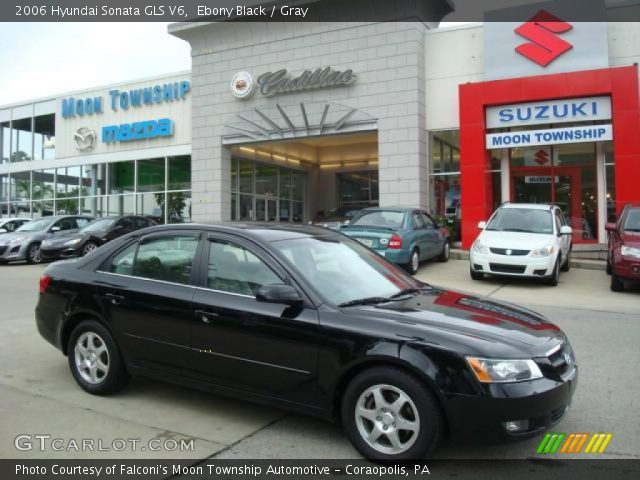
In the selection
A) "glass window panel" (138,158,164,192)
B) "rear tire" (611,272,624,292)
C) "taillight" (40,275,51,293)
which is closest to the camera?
"taillight" (40,275,51,293)

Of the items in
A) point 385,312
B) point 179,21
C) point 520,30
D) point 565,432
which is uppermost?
point 179,21

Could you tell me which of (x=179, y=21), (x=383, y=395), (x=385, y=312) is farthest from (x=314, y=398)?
(x=179, y=21)

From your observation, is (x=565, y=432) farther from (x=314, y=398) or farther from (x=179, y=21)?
(x=179, y=21)

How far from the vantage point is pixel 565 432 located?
3977 mm

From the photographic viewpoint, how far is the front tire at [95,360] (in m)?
4.66

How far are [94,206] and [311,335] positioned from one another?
26452 mm

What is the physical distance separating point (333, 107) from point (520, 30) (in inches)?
253

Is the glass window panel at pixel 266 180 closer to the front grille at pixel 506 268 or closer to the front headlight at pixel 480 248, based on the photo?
the front headlight at pixel 480 248

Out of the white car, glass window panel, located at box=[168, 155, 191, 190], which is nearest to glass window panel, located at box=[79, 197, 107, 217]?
glass window panel, located at box=[168, 155, 191, 190]

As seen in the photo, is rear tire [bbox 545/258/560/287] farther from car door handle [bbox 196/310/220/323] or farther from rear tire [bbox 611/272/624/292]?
car door handle [bbox 196/310/220/323]

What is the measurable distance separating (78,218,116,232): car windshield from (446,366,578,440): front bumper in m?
15.8

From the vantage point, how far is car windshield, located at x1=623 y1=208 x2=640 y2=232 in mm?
11016

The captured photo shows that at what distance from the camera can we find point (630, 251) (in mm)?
10125

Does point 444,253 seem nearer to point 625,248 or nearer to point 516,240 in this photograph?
point 516,240
